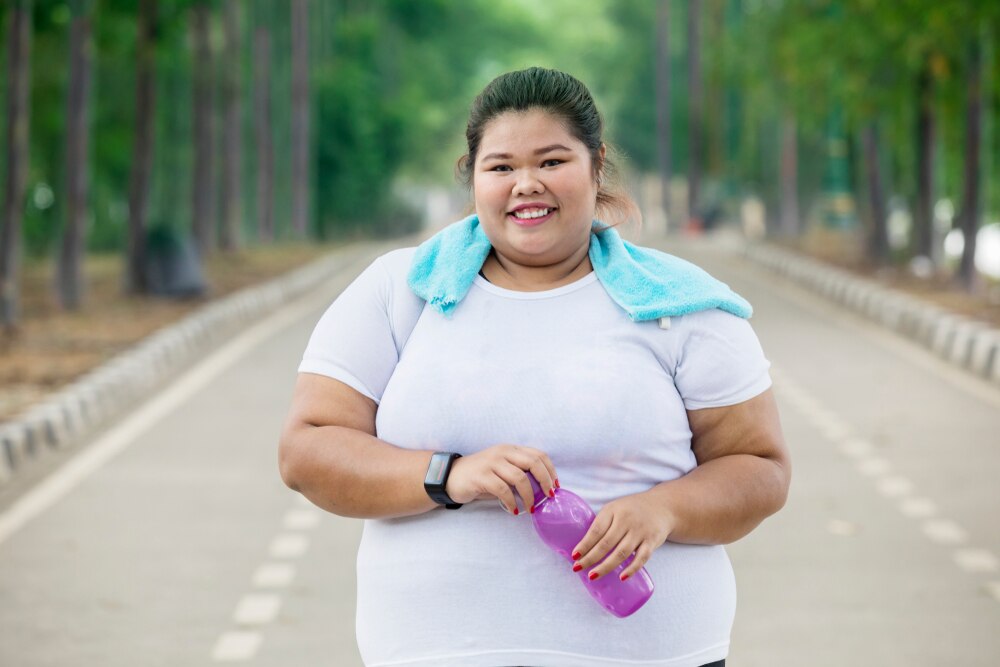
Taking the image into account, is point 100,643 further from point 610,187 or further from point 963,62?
point 963,62

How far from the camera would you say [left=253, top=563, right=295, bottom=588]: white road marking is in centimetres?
835

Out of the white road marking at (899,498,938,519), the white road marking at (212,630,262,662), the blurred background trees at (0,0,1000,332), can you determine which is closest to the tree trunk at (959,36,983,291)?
the blurred background trees at (0,0,1000,332)

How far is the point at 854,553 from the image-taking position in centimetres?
897

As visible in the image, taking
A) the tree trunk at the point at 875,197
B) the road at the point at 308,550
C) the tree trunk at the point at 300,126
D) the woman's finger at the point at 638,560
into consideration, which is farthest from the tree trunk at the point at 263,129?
the woman's finger at the point at 638,560

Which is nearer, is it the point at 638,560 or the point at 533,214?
the point at 638,560

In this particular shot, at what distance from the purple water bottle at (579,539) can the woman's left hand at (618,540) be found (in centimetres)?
1

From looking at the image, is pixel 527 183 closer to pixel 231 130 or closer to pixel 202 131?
pixel 202 131

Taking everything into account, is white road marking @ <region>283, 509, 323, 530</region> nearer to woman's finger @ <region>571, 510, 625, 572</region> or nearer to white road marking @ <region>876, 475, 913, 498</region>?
white road marking @ <region>876, 475, 913, 498</region>

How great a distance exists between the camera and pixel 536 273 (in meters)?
3.38

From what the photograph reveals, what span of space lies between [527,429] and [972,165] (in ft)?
77.2

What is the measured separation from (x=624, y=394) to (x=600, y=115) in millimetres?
487

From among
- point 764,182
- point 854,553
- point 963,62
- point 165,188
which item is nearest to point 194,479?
point 854,553

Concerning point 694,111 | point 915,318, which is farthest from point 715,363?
point 694,111

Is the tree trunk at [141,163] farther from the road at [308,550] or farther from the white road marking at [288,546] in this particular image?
the white road marking at [288,546]
